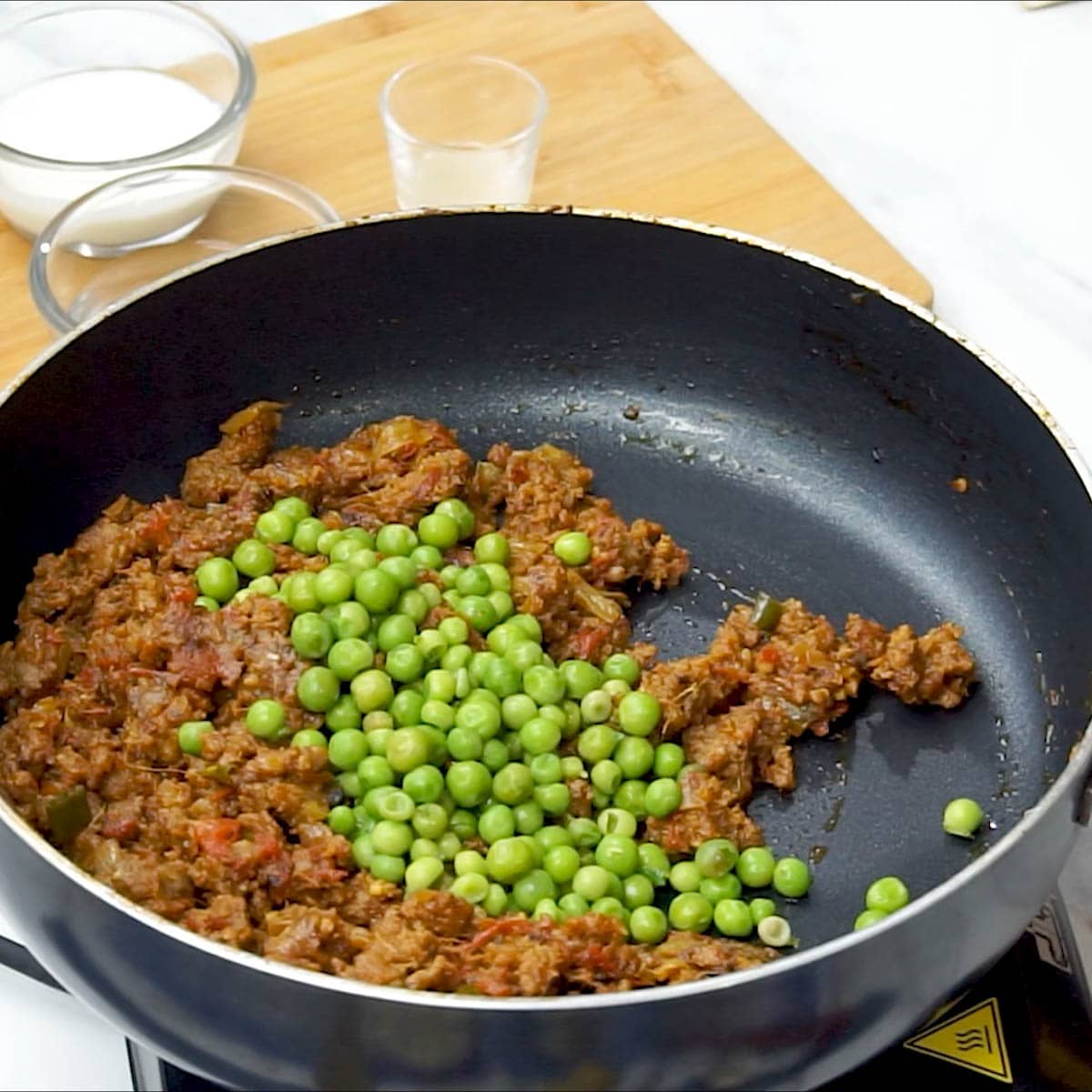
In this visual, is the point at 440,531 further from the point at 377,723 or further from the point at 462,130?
the point at 462,130

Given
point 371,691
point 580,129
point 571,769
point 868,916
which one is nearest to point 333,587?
point 371,691

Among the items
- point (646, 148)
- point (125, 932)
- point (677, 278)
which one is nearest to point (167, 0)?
point (646, 148)

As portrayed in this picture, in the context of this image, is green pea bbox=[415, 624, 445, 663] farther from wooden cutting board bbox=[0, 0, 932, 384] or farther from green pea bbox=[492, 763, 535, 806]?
wooden cutting board bbox=[0, 0, 932, 384]

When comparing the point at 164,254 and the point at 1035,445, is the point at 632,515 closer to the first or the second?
the point at 1035,445

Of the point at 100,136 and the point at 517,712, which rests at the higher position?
the point at 100,136

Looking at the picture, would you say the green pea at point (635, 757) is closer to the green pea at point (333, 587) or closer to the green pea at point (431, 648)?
the green pea at point (431, 648)

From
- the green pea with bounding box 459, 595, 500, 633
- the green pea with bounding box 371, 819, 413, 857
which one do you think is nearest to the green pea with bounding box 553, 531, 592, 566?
the green pea with bounding box 459, 595, 500, 633

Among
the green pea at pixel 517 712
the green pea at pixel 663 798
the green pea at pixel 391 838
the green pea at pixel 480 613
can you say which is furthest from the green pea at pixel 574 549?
the green pea at pixel 391 838
